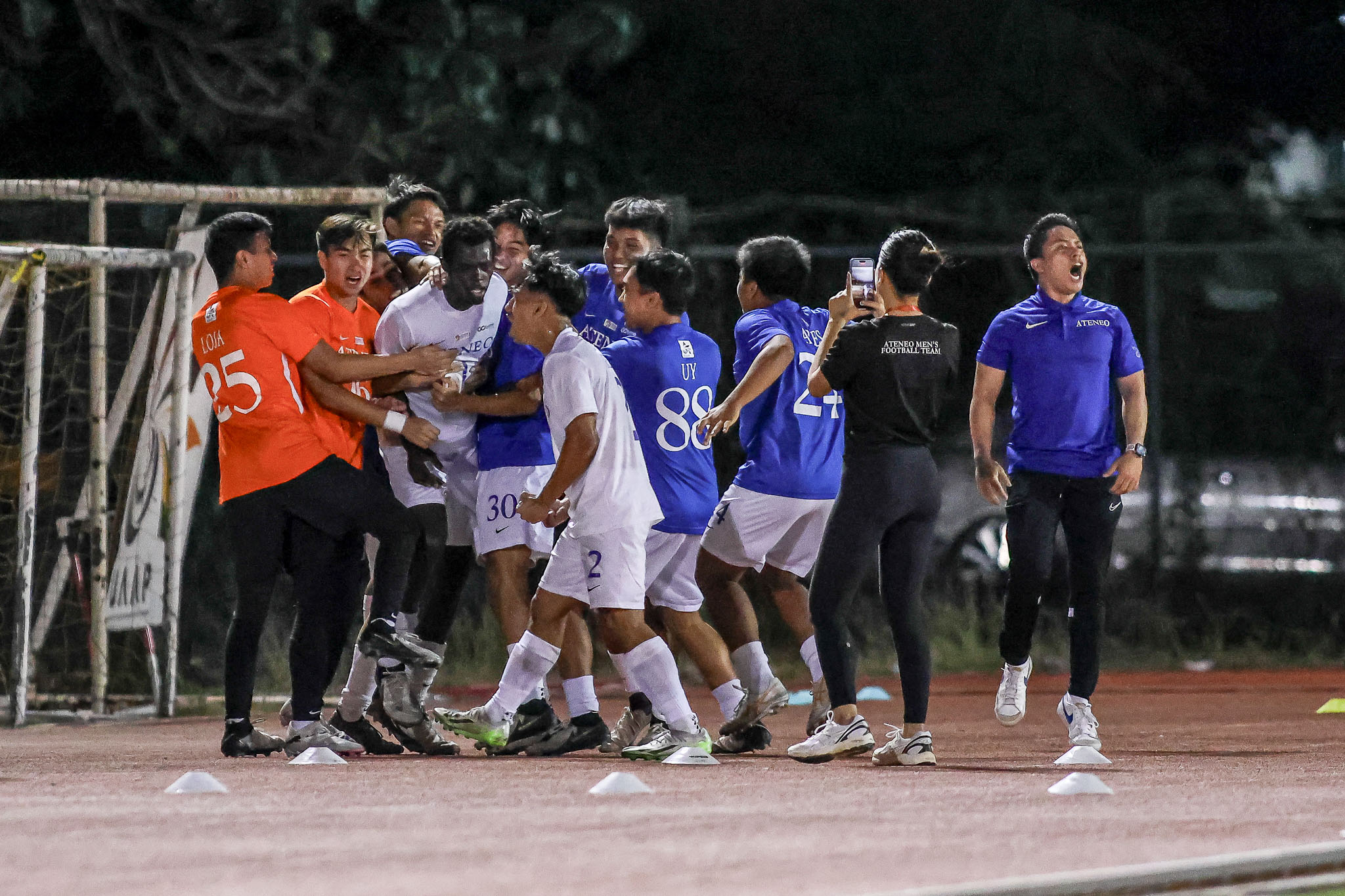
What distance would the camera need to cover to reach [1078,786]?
7.38 meters

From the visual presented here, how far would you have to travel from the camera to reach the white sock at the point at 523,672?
28.5 ft

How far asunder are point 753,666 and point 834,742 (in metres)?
0.83

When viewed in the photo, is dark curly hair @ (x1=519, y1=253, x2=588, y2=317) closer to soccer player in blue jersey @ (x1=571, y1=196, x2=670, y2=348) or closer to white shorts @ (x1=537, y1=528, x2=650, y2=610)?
soccer player in blue jersey @ (x1=571, y1=196, x2=670, y2=348)

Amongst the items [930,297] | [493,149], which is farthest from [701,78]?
Answer: [930,297]

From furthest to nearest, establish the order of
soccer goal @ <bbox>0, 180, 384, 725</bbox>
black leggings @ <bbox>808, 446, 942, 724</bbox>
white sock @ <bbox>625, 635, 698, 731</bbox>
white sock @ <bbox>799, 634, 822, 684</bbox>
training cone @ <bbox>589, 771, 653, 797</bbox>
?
soccer goal @ <bbox>0, 180, 384, 725</bbox> → white sock @ <bbox>799, 634, 822, 684</bbox> → white sock @ <bbox>625, 635, 698, 731</bbox> → black leggings @ <bbox>808, 446, 942, 724</bbox> → training cone @ <bbox>589, 771, 653, 797</bbox>

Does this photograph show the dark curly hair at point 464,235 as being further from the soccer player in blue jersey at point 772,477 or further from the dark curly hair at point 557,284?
the soccer player in blue jersey at point 772,477

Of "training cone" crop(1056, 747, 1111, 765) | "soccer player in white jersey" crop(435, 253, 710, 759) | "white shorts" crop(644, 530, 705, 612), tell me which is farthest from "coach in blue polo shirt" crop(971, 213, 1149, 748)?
"soccer player in white jersey" crop(435, 253, 710, 759)

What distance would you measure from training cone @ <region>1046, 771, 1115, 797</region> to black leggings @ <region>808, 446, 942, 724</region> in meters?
1.08

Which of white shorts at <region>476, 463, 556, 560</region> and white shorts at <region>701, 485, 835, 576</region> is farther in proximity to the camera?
white shorts at <region>701, 485, 835, 576</region>

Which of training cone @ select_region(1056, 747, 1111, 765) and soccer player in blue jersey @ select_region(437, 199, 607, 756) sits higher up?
soccer player in blue jersey @ select_region(437, 199, 607, 756)

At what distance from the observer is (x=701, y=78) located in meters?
19.8

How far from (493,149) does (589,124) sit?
1.17 metres

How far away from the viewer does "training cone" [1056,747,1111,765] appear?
8539 millimetres

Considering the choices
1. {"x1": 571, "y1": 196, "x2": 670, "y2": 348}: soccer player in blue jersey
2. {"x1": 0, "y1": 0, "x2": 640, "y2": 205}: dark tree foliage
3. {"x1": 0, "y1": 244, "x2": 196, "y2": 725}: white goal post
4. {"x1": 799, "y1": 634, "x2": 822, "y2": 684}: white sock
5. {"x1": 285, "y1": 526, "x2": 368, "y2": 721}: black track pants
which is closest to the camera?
{"x1": 285, "y1": 526, "x2": 368, "y2": 721}: black track pants
